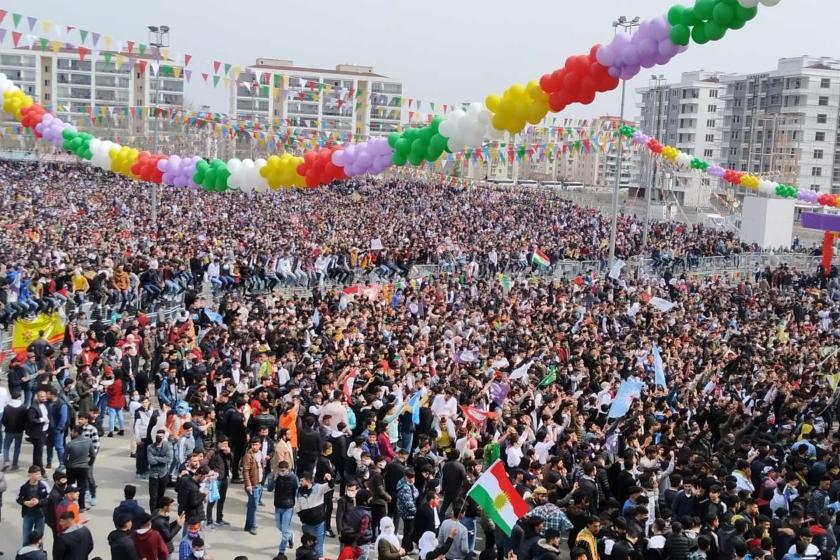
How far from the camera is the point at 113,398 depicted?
12.4 metres

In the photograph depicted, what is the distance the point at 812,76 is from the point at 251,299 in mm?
62997

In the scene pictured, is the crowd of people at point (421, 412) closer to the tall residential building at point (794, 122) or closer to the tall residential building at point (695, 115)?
the tall residential building at point (794, 122)

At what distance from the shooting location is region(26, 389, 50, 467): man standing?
10.4 m

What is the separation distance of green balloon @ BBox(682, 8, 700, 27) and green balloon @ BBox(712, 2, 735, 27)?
0.61 feet

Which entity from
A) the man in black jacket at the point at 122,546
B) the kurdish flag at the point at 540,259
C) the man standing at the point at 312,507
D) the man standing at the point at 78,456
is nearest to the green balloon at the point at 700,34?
the man standing at the point at 312,507

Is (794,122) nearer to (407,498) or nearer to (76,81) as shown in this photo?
(76,81)

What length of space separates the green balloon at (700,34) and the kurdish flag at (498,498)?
3945 millimetres

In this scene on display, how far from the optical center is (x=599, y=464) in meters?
9.53

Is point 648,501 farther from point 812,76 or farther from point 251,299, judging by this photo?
point 812,76

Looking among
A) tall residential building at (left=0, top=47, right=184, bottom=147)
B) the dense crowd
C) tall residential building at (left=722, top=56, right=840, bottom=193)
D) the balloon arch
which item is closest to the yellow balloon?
the balloon arch

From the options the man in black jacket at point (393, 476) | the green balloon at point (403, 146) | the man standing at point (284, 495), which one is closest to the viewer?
the man standing at point (284, 495)

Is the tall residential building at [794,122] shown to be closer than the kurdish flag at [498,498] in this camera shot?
No

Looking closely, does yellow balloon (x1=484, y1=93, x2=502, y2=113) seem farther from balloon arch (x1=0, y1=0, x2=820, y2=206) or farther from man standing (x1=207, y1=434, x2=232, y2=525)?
man standing (x1=207, y1=434, x2=232, y2=525)

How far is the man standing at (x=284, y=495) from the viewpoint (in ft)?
29.8
